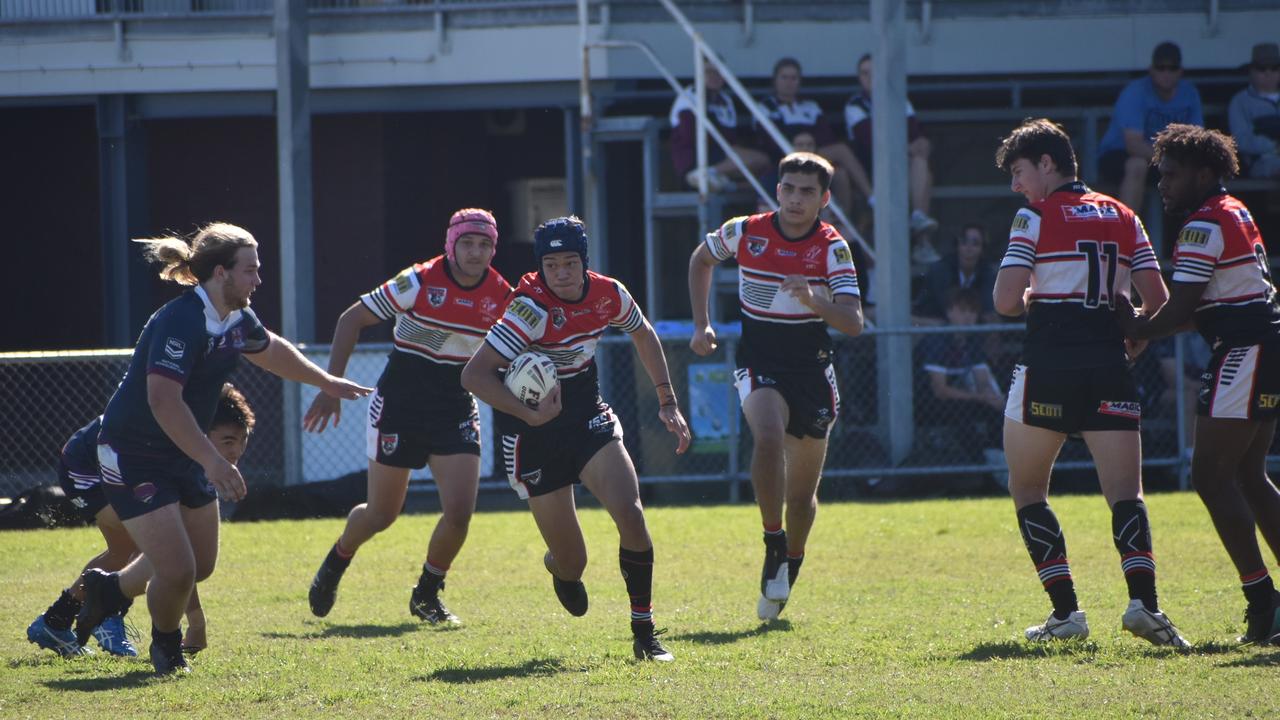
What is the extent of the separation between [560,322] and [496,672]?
1514 millimetres

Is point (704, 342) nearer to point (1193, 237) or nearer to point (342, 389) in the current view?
point (342, 389)

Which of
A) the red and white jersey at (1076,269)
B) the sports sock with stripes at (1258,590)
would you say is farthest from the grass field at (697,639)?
the red and white jersey at (1076,269)

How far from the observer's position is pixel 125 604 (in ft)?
21.5

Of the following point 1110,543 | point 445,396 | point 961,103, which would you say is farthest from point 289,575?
point 961,103

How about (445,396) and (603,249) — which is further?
(603,249)

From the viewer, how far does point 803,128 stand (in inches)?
576

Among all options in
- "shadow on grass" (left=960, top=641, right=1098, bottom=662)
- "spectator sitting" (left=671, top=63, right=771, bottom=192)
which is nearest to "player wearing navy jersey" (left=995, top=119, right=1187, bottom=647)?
"shadow on grass" (left=960, top=641, right=1098, bottom=662)

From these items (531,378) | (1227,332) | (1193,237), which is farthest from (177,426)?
(1227,332)

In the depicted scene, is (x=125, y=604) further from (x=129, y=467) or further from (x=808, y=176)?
(x=808, y=176)

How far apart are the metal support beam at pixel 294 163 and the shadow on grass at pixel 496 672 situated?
30.1 feet

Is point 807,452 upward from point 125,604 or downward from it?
upward

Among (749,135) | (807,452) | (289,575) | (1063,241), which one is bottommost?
(289,575)

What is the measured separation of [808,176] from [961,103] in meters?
10.3

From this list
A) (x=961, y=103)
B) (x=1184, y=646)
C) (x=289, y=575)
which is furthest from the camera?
(x=961, y=103)
